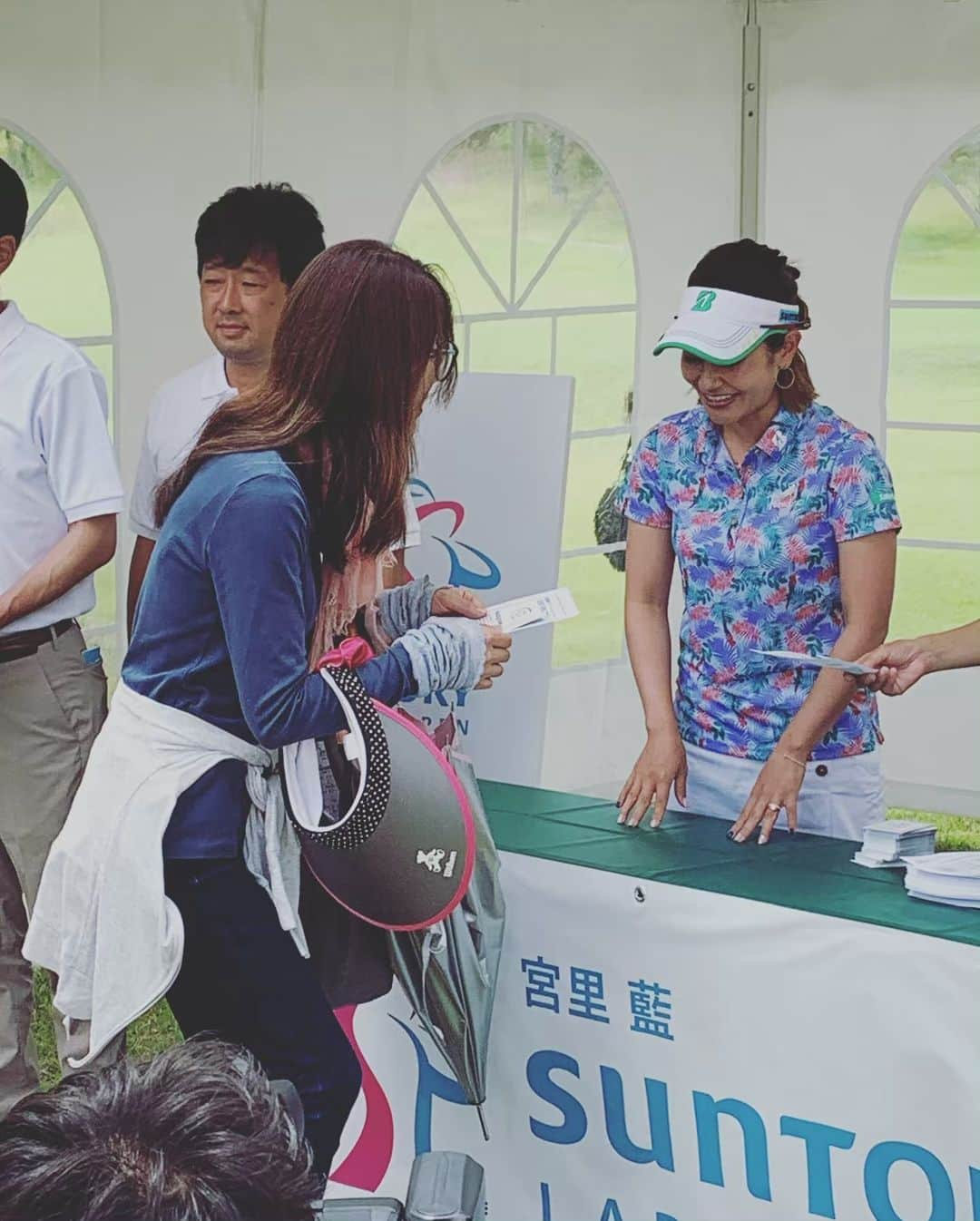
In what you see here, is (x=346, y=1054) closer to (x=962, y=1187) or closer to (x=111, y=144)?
(x=962, y=1187)

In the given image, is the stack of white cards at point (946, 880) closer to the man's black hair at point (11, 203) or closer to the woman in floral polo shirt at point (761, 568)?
the woman in floral polo shirt at point (761, 568)

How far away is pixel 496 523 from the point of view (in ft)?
10.4

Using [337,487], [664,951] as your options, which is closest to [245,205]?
[337,487]

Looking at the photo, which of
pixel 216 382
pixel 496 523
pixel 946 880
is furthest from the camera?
pixel 496 523

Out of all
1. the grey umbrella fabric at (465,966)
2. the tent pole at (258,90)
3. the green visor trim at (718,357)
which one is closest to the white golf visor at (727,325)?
the green visor trim at (718,357)

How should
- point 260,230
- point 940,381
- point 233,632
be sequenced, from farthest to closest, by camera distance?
point 940,381 < point 260,230 < point 233,632

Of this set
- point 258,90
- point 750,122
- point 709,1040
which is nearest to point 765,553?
point 709,1040

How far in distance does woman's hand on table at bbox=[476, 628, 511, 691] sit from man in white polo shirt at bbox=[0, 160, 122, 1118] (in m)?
0.77

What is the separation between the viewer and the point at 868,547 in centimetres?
234

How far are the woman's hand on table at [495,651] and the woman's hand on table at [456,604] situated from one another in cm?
15

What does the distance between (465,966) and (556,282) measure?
2153 millimetres

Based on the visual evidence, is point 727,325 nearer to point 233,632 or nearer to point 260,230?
point 260,230

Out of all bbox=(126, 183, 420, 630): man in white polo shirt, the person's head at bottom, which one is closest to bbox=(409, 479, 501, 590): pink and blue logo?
bbox=(126, 183, 420, 630): man in white polo shirt

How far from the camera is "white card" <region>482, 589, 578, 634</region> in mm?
2121
